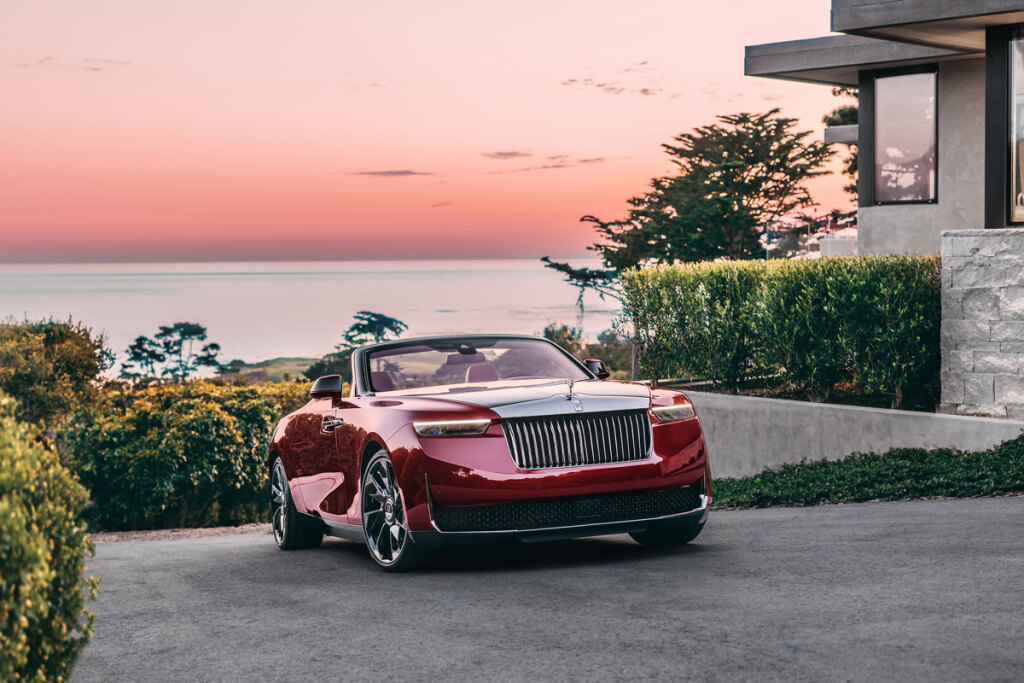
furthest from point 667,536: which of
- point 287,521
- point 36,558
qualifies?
point 36,558

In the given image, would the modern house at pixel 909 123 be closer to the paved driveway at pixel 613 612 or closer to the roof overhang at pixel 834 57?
the roof overhang at pixel 834 57

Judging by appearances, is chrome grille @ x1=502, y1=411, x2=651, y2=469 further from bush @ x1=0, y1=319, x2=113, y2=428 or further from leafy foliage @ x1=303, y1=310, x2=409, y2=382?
leafy foliage @ x1=303, y1=310, x2=409, y2=382

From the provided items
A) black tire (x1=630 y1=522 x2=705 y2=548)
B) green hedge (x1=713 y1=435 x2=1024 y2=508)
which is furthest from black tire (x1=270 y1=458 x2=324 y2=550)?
green hedge (x1=713 y1=435 x2=1024 y2=508)

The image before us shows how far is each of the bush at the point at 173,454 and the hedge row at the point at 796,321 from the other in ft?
Answer: 48.3

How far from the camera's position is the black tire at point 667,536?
873 cm

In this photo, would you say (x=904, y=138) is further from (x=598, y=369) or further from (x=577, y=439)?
(x=577, y=439)

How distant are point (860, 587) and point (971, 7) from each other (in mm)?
11233

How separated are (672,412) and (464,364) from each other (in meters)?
1.84

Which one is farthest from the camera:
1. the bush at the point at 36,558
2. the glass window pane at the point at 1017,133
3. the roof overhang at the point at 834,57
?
the roof overhang at the point at 834,57

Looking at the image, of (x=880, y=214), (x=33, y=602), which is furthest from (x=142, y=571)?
(x=880, y=214)

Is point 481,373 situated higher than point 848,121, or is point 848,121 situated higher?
point 848,121

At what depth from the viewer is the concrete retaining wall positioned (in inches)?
591

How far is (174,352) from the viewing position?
82.9 meters

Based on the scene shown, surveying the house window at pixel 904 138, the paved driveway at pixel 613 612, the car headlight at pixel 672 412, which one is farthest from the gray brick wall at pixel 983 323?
the car headlight at pixel 672 412
